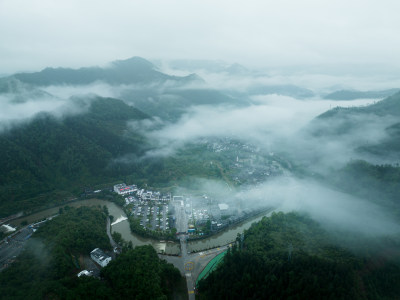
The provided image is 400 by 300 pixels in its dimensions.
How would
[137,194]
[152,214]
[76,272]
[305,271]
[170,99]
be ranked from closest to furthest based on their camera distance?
[305,271]
[76,272]
[152,214]
[137,194]
[170,99]

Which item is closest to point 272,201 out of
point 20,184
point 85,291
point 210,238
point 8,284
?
point 210,238

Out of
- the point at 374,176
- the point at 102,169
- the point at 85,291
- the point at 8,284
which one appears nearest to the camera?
the point at 85,291

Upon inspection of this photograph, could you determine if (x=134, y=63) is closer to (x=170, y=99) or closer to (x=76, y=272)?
(x=170, y=99)

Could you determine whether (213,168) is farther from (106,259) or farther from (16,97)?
(16,97)

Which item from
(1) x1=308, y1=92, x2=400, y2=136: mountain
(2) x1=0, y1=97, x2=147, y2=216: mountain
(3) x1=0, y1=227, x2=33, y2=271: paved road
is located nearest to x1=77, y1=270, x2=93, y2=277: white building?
(3) x1=0, y1=227, x2=33, y2=271: paved road

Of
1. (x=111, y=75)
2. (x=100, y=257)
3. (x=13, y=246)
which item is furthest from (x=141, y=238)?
(x=111, y=75)

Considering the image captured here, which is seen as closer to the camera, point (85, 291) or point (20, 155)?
point (85, 291)
